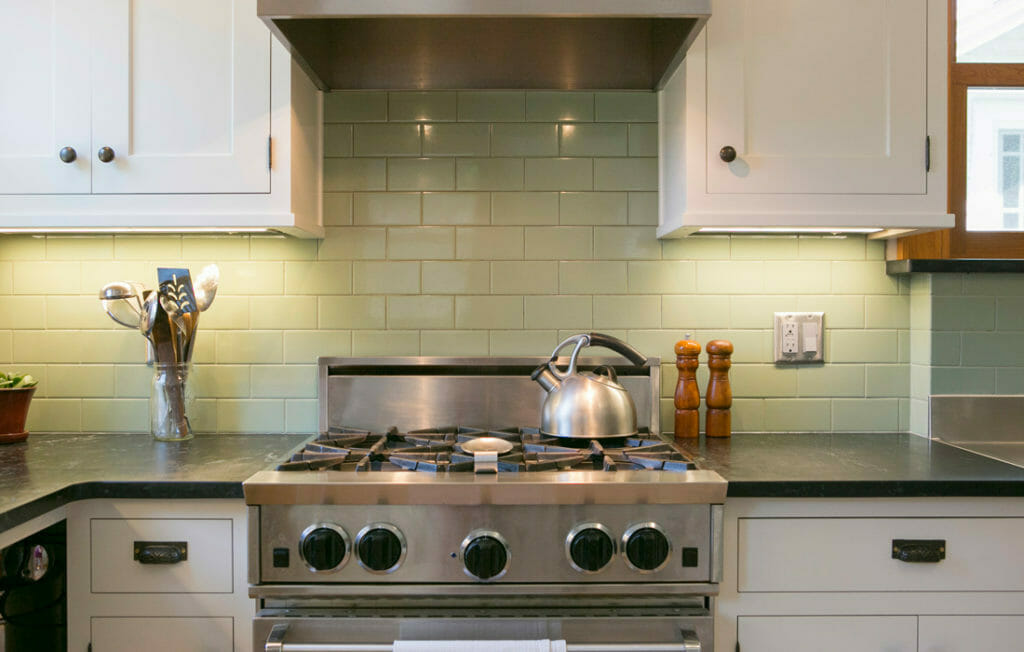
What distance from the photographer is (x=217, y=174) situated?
175cm

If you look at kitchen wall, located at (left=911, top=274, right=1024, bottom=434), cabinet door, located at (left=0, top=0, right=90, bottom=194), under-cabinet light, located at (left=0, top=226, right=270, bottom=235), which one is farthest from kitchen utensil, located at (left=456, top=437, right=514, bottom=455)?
kitchen wall, located at (left=911, top=274, right=1024, bottom=434)

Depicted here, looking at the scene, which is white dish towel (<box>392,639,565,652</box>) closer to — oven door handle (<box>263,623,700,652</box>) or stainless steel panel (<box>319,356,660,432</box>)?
oven door handle (<box>263,623,700,652</box>)

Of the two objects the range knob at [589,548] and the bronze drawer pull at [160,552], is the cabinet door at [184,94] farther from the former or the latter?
the range knob at [589,548]

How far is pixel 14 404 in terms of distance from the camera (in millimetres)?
1896

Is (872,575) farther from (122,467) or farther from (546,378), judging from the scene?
(122,467)

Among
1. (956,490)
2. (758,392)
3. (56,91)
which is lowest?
(956,490)

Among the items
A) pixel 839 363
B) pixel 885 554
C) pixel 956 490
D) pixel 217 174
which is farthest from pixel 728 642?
pixel 217 174

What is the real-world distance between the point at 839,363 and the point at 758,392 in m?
0.24

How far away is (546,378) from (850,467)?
0.70 metres

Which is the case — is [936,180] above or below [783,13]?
below

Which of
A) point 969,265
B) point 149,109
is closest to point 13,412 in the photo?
point 149,109

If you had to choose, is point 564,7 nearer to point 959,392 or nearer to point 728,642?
point 728,642

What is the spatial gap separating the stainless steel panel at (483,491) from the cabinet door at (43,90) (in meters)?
0.93

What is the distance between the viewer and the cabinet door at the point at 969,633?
1.49 metres
